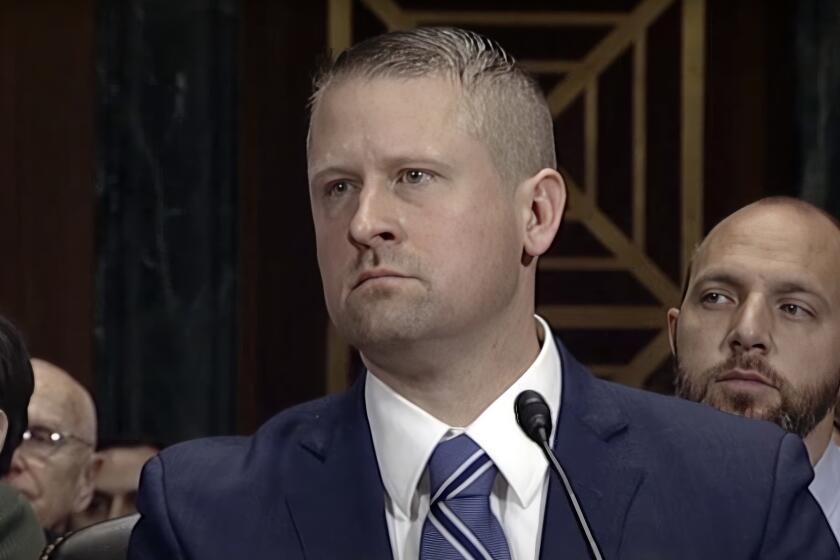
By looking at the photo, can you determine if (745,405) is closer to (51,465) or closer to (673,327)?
(673,327)

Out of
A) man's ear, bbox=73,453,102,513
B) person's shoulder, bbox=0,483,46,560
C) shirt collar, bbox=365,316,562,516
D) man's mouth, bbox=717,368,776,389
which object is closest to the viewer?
shirt collar, bbox=365,316,562,516

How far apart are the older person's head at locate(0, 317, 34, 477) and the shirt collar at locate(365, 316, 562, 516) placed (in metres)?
0.85

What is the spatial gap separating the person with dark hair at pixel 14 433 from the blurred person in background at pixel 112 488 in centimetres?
140

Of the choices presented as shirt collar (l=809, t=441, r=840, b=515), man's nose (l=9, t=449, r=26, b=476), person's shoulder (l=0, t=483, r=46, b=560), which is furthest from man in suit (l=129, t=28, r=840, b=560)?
man's nose (l=9, t=449, r=26, b=476)

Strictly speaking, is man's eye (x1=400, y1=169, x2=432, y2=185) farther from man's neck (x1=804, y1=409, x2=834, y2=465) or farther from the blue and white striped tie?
man's neck (x1=804, y1=409, x2=834, y2=465)

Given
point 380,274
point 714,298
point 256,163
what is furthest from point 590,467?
point 256,163

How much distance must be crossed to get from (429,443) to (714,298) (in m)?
1.03

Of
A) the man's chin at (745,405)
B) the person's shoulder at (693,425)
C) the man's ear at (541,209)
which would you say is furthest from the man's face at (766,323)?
the man's ear at (541,209)

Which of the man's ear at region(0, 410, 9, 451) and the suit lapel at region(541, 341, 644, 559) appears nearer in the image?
the suit lapel at region(541, 341, 644, 559)

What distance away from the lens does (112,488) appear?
4.52 meters

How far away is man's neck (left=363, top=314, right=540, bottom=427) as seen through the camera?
2.29 m

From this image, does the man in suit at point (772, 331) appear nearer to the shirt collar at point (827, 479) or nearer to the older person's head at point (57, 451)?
the shirt collar at point (827, 479)

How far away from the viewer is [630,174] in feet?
19.2

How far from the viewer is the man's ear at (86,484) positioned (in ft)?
14.7
